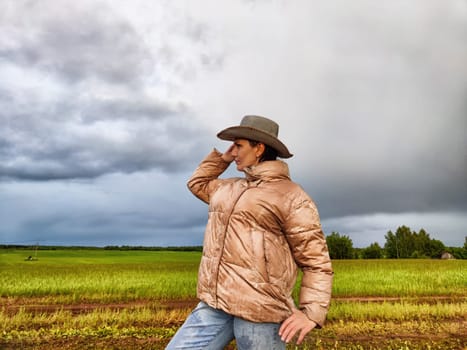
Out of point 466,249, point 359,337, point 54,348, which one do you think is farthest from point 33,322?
point 466,249

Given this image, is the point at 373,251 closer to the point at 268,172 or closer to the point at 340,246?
the point at 340,246

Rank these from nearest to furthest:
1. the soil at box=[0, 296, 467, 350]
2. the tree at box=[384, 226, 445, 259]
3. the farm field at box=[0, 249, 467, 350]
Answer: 1. the soil at box=[0, 296, 467, 350]
2. the farm field at box=[0, 249, 467, 350]
3. the tree at box=[384, 226, 445, 259]

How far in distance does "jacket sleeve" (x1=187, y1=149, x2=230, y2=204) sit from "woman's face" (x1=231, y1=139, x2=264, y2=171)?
33 centimetres

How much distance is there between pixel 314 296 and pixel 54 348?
19.3 feet

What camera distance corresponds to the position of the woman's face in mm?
3072

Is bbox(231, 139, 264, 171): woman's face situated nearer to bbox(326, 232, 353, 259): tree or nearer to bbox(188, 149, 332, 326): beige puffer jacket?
bbox(188, 149, 332, 326): beige puffer jacket

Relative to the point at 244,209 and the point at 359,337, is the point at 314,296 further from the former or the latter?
the point at 359,337

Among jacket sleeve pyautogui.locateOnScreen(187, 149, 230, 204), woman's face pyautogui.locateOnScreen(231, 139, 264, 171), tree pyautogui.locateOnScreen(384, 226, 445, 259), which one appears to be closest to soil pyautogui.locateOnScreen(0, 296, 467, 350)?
jacket sleeve pyautogui.locateOnScreen(187, 149, 230, 204)

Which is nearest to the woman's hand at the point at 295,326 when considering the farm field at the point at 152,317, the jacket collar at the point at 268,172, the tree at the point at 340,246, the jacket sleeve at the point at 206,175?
the jacket collar at the point at 268,172

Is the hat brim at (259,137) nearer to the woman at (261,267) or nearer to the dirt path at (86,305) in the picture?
the woman at (261,267)

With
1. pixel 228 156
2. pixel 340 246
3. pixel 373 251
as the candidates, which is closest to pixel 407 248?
pixel 373 251

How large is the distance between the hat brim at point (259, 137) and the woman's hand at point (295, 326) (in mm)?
1005

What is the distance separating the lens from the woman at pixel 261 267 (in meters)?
2.71

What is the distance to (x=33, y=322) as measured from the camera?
9.66 metres
